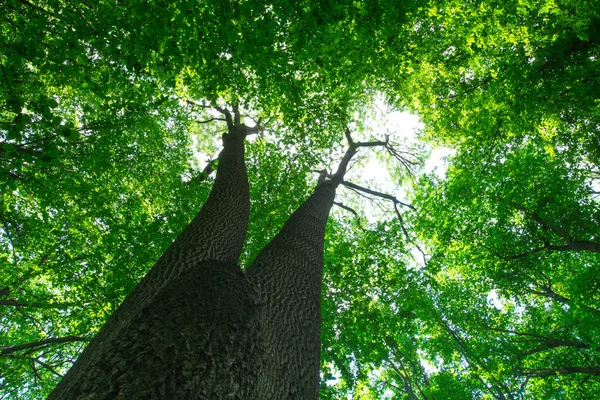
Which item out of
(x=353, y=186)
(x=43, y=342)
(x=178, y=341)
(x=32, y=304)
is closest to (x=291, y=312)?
(x=178, y=341)

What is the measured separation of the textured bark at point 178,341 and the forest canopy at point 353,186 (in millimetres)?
3724

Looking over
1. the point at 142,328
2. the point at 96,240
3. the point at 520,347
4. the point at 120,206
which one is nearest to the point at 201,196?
the point at 120,206

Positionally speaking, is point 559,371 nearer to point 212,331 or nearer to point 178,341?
point 212,331

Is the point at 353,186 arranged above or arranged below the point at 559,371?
above

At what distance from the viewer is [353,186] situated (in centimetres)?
1170

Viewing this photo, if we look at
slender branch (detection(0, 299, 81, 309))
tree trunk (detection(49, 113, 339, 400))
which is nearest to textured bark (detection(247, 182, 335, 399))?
→ tree trunk (detection(49, 113, 339, 400))

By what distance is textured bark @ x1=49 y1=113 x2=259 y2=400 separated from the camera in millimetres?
1943

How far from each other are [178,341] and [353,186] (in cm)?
999

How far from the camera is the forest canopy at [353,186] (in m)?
7.23

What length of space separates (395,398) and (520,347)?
1047 cm

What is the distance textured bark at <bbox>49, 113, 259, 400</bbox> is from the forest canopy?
12.2 feet

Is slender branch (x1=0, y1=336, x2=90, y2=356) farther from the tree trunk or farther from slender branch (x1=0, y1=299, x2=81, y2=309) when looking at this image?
the tree trunk

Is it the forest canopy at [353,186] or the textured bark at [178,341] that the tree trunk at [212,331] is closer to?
the textured bark at [178,341]

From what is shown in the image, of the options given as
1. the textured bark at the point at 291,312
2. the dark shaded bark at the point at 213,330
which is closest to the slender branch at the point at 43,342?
the dark shaded bark at the point at 213,330
